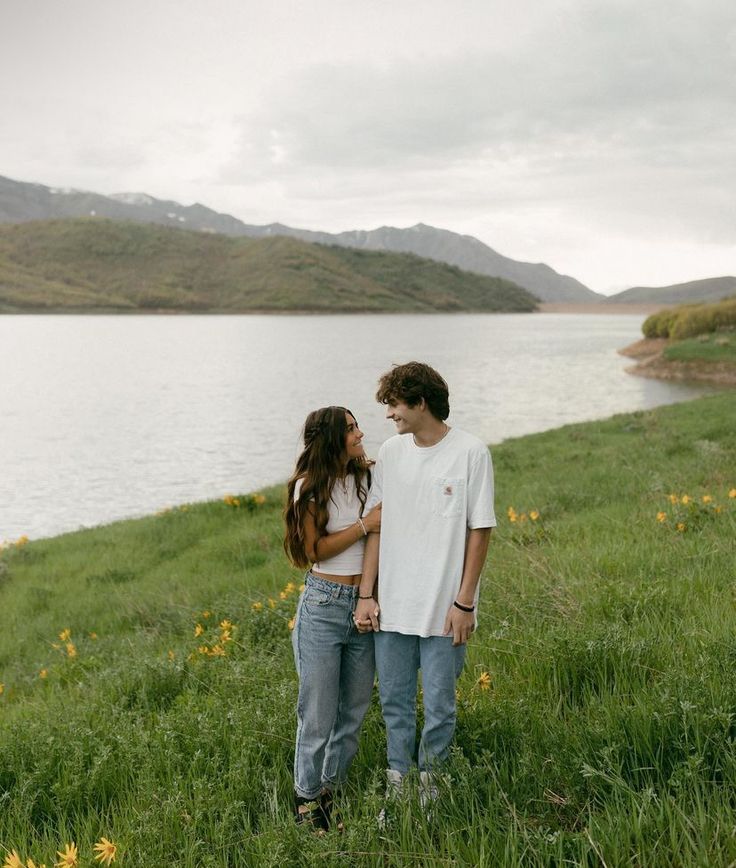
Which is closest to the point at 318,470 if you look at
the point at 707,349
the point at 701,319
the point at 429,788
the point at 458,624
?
the point at 458,624

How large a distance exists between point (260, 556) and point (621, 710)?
21.7 feet

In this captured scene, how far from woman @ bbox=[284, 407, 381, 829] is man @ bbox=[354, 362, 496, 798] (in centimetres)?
14

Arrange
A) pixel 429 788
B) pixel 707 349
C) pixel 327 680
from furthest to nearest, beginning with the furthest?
1. pixel 707 349
2. pixel 327 680
3. pixel 429 788

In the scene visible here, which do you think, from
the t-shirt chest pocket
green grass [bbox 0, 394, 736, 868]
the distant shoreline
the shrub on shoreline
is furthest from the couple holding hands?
the shrub on shoreline

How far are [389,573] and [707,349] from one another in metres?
43.0

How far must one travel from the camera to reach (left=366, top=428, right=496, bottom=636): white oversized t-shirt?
3025 millimetres

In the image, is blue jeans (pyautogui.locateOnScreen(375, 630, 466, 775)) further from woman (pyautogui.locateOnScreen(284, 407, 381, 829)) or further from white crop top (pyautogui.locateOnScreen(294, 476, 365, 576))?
white crop top (pyautogui.locateOnScreen(294, 476, 365, 576))

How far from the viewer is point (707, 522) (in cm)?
650

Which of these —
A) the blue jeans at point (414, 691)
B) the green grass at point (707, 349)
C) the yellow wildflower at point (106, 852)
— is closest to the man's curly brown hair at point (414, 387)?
the blue jeans at point (414, 691)

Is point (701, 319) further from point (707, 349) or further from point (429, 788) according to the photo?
point (429, 788)

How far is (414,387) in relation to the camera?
119 inches

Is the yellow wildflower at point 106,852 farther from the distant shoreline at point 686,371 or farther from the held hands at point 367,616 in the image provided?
the distant shoreline at point 686,371

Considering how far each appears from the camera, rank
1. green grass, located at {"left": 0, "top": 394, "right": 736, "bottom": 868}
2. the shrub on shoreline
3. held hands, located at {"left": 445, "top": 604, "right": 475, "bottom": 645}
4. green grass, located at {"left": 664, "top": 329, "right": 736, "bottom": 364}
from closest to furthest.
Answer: green grass, located at {"left": 0, "top": 394, "right": 736, "bottom": 868}
held hands, located at {"left": 445, "top": 604, "right": 475, "bottom": 645}
green grass, located at {"left": 664, "top": 329, "right": 736, "bottom": 364}
the shrub on shoreline

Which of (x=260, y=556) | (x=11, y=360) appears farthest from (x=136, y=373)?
(x=260, y=556)
